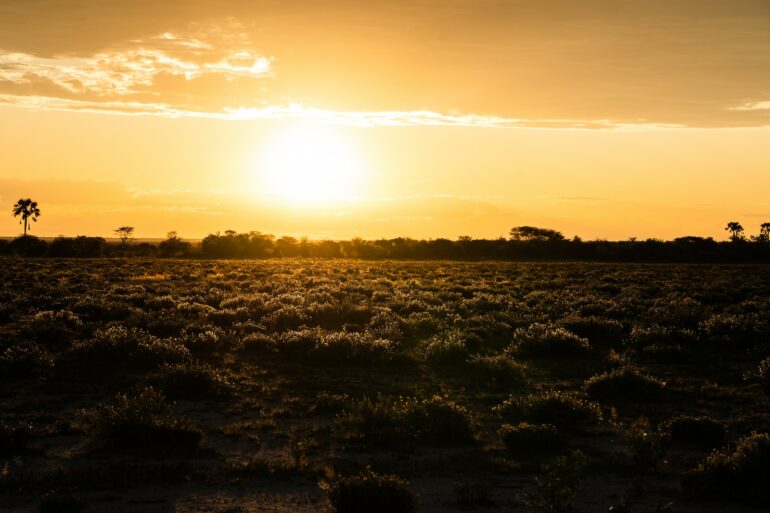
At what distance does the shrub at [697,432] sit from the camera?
36.5 feet

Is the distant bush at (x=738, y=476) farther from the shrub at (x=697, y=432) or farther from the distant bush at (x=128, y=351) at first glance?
the distant bush at (x=128, y=351)

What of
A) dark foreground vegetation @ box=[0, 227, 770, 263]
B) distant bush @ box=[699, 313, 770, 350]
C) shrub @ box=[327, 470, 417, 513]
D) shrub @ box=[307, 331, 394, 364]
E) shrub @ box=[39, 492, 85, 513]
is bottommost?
shrub @ box=[39, 492, 85, 513]

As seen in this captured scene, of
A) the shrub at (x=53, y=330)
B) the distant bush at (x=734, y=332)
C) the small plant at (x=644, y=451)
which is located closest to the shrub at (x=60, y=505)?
the small plant at (x=644, y=451)

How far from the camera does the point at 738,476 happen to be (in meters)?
8.91

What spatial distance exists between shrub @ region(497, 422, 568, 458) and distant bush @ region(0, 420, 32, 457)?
295 inches

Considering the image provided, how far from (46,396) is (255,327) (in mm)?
8839

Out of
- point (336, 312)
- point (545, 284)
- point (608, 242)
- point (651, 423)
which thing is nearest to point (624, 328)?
point (336, 312)

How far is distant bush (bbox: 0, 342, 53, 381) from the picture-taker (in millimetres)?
15344

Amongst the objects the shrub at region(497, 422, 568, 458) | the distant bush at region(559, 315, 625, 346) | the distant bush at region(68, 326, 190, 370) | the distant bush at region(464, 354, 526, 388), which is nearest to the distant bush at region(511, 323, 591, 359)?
the distant bush at region(464, 354, 526, 388)

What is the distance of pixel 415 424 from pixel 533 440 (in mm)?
1981

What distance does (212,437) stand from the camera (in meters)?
11.4

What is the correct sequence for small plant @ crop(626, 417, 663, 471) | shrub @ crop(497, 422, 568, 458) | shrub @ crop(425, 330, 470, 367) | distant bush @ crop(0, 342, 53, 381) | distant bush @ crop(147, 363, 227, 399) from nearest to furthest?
1. small plant @ crop(626, 417, 663, 471)
2. shrub @ crop(497, 422, 568, 458)
3. distant bush @ crop(147, 363, 227, 399)
4. distant bush @ crop(0, 342, 53, 381)
5. shrub @ crop(425, 330, 470, 367)

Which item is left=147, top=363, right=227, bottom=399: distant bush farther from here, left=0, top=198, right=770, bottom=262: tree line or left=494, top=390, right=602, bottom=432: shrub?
left=0, top=198, right=770, bottom=262: tree line

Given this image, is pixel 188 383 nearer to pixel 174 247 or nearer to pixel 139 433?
pixel 139 433
